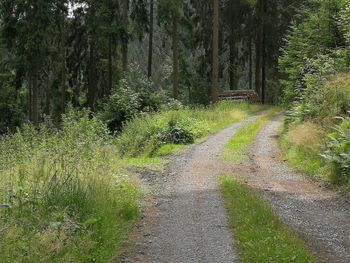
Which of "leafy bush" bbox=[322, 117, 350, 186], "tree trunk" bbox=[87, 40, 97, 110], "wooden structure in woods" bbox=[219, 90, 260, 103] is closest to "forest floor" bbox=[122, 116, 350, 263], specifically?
"leafy bush" bbox=[322, 117, 350, 186]

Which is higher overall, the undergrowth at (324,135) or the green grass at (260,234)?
the undergrowth at (324,135)

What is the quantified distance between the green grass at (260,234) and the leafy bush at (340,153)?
2457mm

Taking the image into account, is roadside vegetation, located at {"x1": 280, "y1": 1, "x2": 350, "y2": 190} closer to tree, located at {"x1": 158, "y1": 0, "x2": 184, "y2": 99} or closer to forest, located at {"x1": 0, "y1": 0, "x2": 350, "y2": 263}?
forest, located at {"x1": 0, "y1": 0, "x2": 350, "y2": 263}

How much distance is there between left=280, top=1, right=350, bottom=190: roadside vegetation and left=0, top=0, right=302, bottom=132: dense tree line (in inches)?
394

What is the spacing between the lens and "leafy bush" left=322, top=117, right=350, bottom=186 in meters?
10.5

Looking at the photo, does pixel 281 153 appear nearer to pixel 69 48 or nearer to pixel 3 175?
pixel 3 175

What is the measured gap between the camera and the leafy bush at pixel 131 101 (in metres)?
22.7

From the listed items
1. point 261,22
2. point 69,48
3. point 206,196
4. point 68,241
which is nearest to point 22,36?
point 69,48

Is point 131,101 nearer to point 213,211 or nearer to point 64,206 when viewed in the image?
point 213,211

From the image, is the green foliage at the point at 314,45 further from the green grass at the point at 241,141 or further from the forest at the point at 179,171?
the green grass at the point at 241,141

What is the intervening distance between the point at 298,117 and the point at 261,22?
22.8 m

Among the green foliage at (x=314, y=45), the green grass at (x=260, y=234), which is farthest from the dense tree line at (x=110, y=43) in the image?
the green grass at (x=260, y=234)

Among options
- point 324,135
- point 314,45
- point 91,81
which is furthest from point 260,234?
point 91,81

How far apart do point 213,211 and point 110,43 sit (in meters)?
29.2
